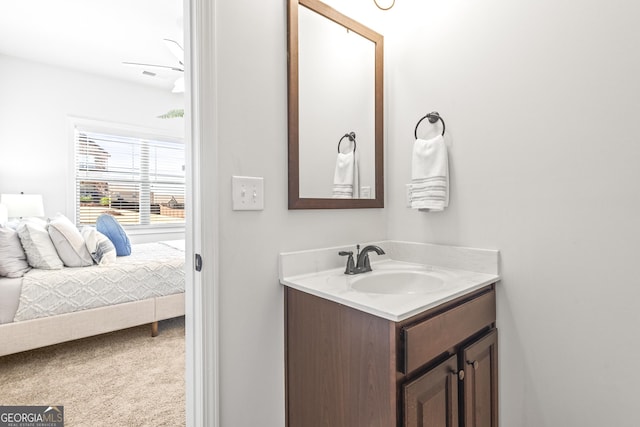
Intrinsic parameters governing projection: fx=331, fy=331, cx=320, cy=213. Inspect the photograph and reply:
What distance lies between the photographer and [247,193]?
1168 mm

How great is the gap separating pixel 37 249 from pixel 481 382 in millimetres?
2871

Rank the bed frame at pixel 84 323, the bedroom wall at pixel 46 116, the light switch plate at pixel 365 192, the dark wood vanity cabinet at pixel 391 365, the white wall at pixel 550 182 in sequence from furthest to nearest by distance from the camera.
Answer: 1. the bedroom wall at pixel 46 116
2. the bed frame at pixel 84 323
3. the light switch plate at pixel 365 192
4. the white wall at pixel 550 182
5. the dark wood vanity cabinet at pixel 391 365

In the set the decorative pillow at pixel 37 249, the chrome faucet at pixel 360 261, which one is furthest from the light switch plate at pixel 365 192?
the decorative pillow at pixel 37 249

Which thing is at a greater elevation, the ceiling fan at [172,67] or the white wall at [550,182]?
the ceiling fan at [172,67]

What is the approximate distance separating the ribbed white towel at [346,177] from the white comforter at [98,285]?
1.86 m

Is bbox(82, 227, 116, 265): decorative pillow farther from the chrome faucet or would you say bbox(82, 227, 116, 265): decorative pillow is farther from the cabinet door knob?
the cabinet door knob

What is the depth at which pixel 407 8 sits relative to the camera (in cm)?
163

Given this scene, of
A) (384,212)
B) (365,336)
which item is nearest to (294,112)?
(384,212)

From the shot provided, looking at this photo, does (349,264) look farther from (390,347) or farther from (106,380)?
(106,380)

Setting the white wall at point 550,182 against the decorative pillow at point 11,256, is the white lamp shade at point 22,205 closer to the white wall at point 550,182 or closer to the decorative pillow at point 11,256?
the decorative pillow at point 11,256

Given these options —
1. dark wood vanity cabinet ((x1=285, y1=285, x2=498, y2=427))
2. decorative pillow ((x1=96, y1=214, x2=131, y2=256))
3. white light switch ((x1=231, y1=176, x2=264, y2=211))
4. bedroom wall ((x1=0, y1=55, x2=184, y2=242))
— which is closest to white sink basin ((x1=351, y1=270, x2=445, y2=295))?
dark wood vanity cabinet ((x1=285, y1=285, x2=498, y2=427))

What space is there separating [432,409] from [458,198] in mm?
854

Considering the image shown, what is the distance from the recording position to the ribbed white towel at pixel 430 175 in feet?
4.68

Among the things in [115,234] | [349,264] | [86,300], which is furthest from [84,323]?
[349,264]
